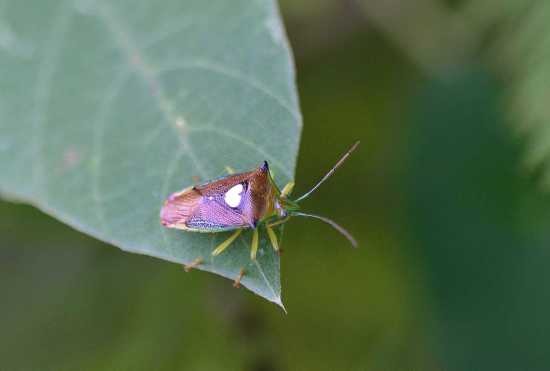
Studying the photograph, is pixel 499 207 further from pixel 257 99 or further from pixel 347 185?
pixel 257 99

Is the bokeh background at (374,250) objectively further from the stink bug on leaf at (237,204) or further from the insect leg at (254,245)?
the insect leg at (254,245)

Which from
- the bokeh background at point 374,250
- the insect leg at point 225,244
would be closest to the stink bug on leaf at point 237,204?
the insect leg at point 225,244

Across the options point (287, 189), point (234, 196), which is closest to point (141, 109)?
point (234, 196)

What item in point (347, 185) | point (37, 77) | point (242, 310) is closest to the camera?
point (37, 77)

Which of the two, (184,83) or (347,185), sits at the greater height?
(347,185)

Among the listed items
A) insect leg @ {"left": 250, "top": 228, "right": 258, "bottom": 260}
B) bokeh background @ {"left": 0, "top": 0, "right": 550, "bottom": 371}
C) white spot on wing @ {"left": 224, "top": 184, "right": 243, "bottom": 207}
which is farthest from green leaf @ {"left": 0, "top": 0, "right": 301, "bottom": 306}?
bokeh background @ {"left": 0, "top": 0, "right": 550, "bottom": 371}

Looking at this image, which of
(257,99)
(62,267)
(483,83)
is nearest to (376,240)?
(483,83)

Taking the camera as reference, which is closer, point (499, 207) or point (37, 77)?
point (37, 77)

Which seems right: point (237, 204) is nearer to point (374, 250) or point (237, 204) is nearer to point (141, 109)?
point (141, 109)
